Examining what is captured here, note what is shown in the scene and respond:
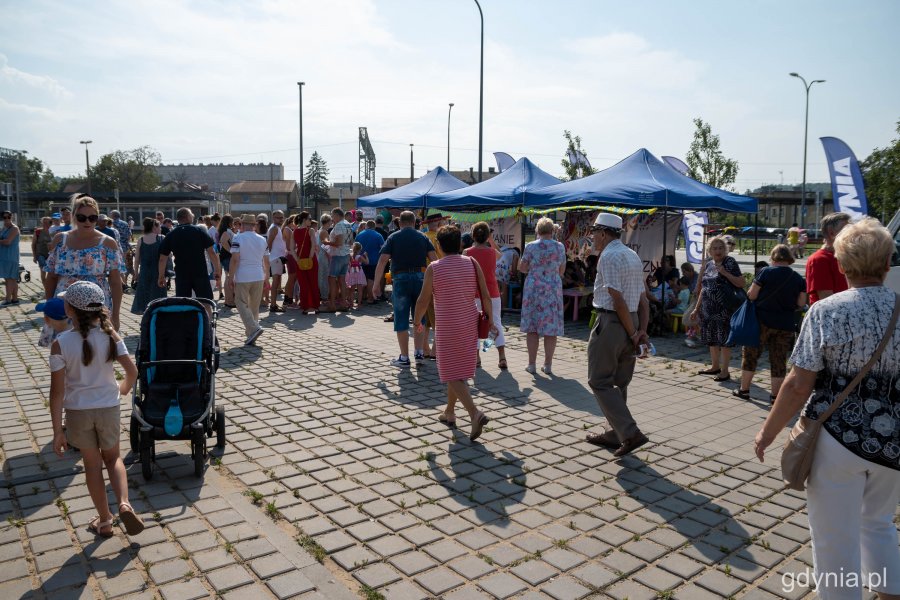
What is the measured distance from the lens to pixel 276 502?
429 cm

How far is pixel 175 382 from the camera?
16.4ft

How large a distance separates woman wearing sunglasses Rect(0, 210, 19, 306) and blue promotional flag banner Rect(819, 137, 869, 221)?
610 inches

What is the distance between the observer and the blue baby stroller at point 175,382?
4590 millimetres

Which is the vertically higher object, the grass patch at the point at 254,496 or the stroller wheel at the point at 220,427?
the stroller wheel at the point at 220,427

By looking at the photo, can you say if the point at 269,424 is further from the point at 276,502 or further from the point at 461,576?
the point at 461,576

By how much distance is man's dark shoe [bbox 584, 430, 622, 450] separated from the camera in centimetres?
541

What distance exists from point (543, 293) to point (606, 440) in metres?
A: 2.80

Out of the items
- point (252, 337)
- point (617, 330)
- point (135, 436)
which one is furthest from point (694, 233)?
point (135, 436)

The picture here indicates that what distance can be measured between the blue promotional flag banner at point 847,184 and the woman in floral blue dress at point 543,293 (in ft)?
23.1

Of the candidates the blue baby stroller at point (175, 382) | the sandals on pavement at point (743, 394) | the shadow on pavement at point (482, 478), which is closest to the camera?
the shadow on pavement at point (482, 478)

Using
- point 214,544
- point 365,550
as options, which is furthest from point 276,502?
point 365,550

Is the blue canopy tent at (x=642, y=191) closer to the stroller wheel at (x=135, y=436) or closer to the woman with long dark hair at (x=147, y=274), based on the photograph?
the woman with long dark hair at (x=147, y=274)

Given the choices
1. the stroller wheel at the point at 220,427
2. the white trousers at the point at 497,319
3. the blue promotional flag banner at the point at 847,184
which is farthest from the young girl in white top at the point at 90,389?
the blue promotional flag banner at the point at 847,184

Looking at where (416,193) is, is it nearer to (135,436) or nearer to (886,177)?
(135,436)
